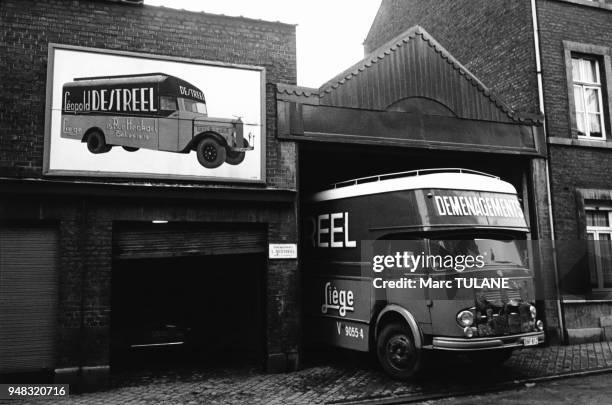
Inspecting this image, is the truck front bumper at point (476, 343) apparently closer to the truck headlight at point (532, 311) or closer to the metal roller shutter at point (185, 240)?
the truck headlight at point (532, 311)

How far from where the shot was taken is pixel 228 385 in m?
8.79

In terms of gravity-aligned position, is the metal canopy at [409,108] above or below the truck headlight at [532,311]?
above

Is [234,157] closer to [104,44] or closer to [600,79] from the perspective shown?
[104,44]

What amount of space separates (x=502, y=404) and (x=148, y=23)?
8.51 m

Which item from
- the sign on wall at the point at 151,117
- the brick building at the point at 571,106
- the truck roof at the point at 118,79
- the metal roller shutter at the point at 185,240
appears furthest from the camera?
the brick building at the point at 571,106

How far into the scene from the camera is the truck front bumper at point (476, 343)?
773 centimetres

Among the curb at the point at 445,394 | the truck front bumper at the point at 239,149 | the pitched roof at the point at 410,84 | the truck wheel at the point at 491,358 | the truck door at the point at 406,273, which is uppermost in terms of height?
the pitched roof at the point at 410,84

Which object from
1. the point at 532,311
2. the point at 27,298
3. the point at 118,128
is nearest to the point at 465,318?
the point at 532,311

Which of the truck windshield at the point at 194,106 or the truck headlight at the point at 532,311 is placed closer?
the truck headlight at the point at 532,311

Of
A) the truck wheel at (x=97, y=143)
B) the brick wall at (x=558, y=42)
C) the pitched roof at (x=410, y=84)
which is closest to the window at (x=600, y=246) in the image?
the brick wall at (x=558, y=42)

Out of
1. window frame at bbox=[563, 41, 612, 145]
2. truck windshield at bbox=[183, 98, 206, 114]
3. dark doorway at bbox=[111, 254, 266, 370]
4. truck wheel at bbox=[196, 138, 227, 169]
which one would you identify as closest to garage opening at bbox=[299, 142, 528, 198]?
window frame at bbox=[563, 41, 612, 145]

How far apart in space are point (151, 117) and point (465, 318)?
6166 mm

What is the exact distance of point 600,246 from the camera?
41.7 ft

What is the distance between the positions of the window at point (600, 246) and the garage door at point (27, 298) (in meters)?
11.5
